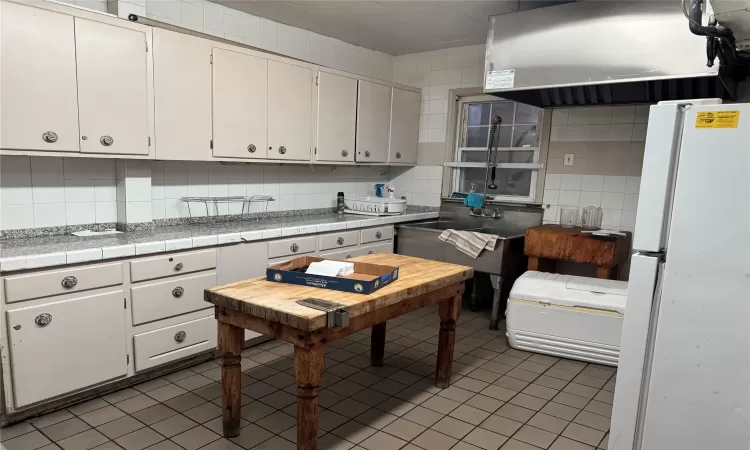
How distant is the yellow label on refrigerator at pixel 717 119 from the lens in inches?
56.2

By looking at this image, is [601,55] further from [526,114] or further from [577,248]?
[526,114]

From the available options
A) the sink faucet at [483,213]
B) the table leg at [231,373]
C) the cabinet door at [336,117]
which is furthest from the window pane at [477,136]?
the table leg at [231,373]

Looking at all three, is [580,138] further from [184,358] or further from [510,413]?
[184,358]

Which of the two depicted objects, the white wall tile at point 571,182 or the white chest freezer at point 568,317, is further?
the white wall tile at point 571,182

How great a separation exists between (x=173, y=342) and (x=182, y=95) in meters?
1.54

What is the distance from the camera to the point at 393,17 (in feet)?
12.4

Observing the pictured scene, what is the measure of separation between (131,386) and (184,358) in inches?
12.5

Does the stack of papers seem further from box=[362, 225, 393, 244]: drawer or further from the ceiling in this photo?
the ceiling

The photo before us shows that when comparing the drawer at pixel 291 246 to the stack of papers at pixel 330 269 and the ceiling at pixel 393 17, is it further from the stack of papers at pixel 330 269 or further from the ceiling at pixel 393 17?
the ceiling at pixel 393 17

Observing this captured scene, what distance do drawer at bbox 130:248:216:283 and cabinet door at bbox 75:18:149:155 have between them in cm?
68

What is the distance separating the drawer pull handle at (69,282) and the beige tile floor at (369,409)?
0.65 metres

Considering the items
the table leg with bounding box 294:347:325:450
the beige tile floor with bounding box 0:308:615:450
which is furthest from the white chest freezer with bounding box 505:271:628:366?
the table leg with bounding box 294:347:325:450

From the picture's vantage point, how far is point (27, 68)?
7.74 ft

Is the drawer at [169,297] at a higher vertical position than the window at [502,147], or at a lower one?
lower
